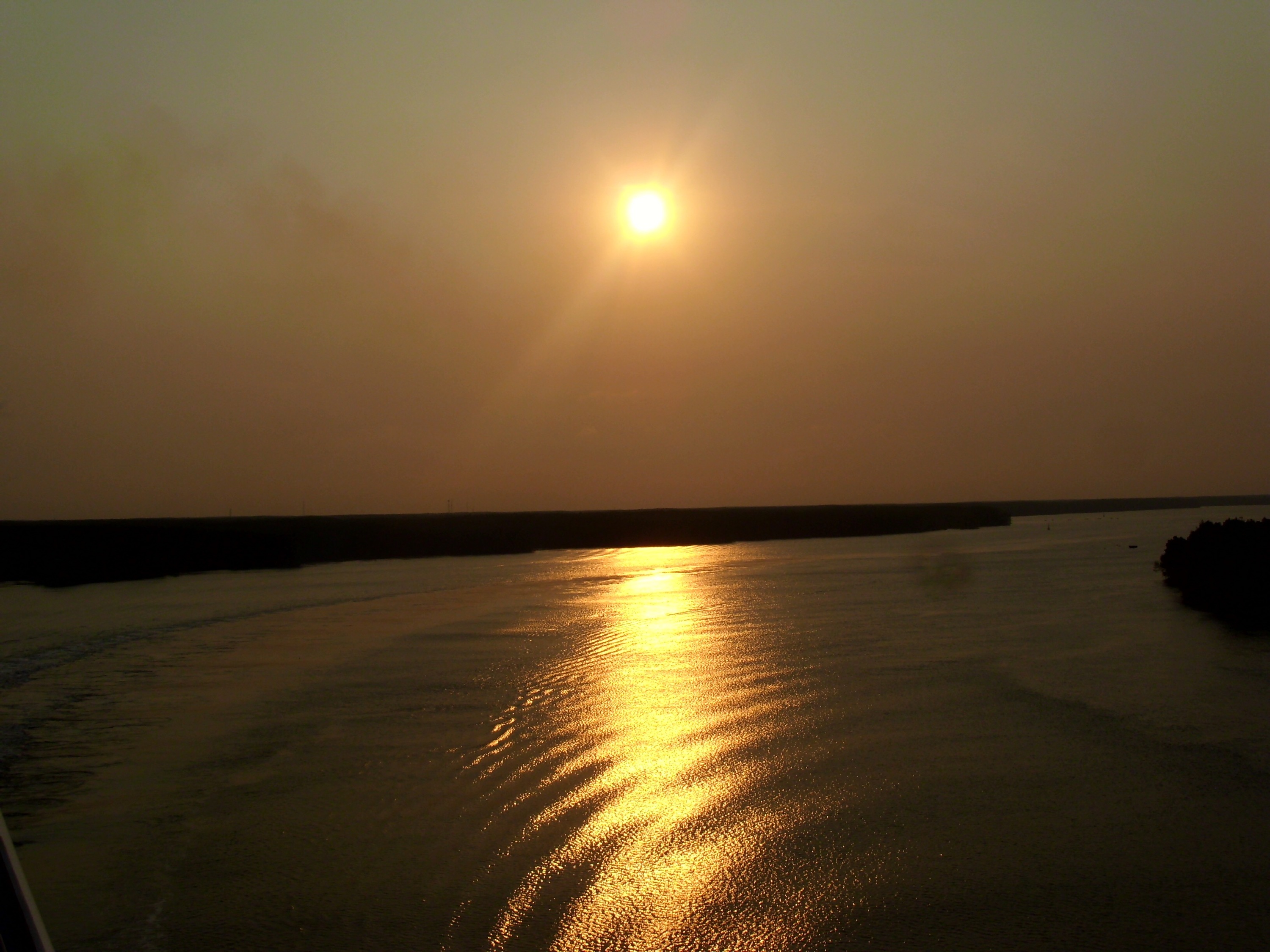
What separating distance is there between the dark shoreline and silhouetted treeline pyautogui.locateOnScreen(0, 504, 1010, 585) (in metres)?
0.15

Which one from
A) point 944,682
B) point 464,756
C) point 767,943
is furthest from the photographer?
point 944,682

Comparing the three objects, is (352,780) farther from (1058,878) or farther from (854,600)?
(854,600)

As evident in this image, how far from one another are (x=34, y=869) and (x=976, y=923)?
7.51 metres

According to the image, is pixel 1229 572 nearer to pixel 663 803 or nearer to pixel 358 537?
pixel 663 803

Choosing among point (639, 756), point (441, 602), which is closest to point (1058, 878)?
point (639, 756)

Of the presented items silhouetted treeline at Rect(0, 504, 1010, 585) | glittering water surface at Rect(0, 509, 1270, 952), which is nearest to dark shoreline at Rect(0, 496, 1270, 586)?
silhouetted treeline at Rect(0, 504, 1010, 585)

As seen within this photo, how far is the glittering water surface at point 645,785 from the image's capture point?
7.19 meters

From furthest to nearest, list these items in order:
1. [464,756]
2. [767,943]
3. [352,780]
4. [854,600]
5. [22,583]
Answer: [22,583] → [854,600] → [464,756] → [352,780] → [767,943]

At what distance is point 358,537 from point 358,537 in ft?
0.10

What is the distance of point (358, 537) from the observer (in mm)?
72625

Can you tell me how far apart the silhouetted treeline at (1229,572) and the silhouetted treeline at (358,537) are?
127 ft

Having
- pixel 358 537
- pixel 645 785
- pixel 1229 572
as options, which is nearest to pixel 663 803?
pixel 645 785

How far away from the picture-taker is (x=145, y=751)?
484 inches

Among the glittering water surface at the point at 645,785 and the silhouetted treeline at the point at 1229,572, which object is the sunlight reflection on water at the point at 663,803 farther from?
the silhouetted treeline at the point at 1229,572
